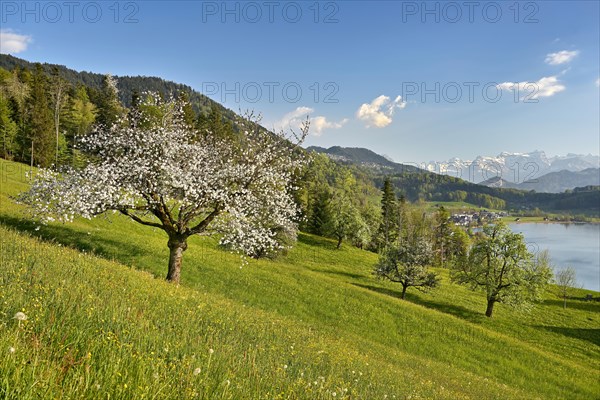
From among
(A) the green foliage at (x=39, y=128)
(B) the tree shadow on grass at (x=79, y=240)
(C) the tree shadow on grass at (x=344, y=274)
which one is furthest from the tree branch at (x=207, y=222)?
(A) the green foliage at (x=39, y=128)

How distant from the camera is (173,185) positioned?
16.8m

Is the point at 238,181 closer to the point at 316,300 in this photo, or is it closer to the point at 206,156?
the point at 206,156

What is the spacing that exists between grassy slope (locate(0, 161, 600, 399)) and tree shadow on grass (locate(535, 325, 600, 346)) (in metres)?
0.28

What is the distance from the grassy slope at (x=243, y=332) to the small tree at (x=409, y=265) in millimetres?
3081

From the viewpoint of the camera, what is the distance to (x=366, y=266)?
62875 millimetres

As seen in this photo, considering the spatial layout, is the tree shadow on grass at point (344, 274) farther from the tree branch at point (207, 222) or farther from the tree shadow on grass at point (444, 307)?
the tree branch at point (207, 222)

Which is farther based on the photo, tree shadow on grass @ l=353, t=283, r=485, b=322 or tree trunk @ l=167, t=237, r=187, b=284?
tree shadow on grass @ l=353, t=283, r=485, b=322

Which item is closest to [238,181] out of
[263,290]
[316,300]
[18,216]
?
[263,290]

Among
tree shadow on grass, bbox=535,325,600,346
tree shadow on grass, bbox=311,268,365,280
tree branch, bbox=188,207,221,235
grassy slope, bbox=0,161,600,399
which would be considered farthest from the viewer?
tree shadow on grass, bbox=311,268,365,280

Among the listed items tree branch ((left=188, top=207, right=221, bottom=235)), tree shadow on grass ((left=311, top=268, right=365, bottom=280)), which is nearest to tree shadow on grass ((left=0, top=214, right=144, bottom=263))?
tree branch ((left=188, top=207, right=221, bottom=235))

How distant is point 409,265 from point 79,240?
116 feet

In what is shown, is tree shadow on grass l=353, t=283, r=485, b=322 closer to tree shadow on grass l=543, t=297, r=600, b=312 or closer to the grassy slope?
the grassy slope

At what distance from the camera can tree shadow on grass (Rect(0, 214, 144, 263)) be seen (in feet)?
75.5

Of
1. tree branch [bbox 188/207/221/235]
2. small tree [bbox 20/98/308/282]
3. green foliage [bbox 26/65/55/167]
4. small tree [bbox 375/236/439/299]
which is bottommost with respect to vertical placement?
small tree [bbox 375/236/439/299]
